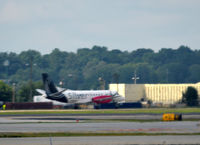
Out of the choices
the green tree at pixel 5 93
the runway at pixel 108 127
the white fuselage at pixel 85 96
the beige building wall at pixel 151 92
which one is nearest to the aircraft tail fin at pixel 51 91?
the white fuselage at pixel 85 96

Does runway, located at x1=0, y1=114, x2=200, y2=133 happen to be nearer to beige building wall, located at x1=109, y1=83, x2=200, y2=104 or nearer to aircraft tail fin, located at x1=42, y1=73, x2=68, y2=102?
aircraft tail fin, located at x1=42, y1=73, x2=68, y2=102

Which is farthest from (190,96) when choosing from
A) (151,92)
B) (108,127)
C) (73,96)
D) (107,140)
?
(107,140)

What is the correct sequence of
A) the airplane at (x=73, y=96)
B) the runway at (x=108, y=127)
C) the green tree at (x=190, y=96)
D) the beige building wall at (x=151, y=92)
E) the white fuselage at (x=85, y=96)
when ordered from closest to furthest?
the runway at (x=108, y=127) < the airplane at (x=73, y=96) < the white fuselage at (x=85, y=96) < the green tree at (x=190, y=96) < the beige building wall at (x=151, y=92)

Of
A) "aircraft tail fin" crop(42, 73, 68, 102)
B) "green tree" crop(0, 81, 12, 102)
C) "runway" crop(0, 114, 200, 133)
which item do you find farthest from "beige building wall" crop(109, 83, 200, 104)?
"runway" crop(0, 114, 200, 133)

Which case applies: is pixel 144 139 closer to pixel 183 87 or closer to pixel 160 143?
pixel 160 143

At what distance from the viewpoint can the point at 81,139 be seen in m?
36.3

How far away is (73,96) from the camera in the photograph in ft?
368

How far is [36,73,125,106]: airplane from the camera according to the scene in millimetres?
107938

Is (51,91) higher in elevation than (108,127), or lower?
higher

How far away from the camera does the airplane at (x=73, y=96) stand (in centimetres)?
10794

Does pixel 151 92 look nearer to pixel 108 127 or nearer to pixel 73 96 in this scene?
pixel 73 96

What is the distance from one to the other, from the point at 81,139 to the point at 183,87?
105384mm

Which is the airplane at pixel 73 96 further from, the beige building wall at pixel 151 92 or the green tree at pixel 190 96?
the beige building wall at pixel 151 92

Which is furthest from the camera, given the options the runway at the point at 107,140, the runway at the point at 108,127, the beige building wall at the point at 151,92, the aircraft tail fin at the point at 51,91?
the beige building wall at the point at 151,92
